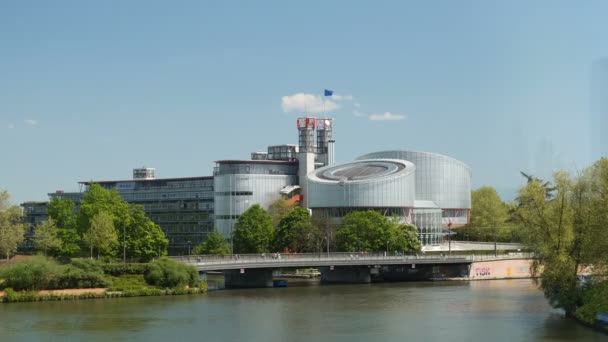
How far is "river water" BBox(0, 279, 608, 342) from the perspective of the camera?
77.9 meters

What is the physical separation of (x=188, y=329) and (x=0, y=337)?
595 inches

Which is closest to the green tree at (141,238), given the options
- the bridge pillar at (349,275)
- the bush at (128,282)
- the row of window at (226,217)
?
the bush at (128,282)

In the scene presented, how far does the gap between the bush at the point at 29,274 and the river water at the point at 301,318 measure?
485 cm

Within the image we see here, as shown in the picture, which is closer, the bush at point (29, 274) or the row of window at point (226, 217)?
the bush at point (29, 274)

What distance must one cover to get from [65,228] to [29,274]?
100 feet

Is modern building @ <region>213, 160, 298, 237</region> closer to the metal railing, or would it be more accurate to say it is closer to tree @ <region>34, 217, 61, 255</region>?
the metal railing

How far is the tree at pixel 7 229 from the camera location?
128750 millimetres

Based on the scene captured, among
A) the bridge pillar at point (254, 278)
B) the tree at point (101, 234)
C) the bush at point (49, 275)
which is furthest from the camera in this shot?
the bridge pillar at point (254, 278)

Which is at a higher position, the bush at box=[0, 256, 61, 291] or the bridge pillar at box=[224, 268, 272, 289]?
the bush at box=[0, 256, 61, 291]

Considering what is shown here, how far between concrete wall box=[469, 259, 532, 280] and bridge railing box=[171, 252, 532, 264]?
34.0 inches

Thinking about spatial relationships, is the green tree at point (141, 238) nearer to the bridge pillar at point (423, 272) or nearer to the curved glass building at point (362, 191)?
the bridge pillar at point (423, 272)

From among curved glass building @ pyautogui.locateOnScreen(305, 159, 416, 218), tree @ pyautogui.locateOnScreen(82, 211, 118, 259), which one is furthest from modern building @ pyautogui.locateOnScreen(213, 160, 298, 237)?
tree @ pyautogui.locateOnScreen(82, 211, 118, 259)

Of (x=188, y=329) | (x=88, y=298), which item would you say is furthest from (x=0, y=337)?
(x=88, y=298)

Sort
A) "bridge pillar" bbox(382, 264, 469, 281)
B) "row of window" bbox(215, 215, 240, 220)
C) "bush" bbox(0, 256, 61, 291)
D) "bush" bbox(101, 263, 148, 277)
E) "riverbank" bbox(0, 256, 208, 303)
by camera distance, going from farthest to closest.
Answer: "row of window" bbox(215, 215, 240, 220), "bridge pillar" bbox(382, 264, 469, 281), "bush" bbox(101, 263, 148, 277), "riverbank" bbox(0, 256, 208, 303), "bush" bbox(0, 256, 61, 291)
